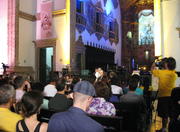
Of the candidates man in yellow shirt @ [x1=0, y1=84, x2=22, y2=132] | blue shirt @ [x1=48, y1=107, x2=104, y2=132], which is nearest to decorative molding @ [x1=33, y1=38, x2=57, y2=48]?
man in yellow shirt @ [x1=0, y1=84, x2=22, y2=132]

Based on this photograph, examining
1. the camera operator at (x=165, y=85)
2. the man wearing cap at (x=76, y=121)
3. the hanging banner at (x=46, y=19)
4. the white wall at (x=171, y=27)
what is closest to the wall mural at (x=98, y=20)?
the hanging banner at (x=46, y=19)

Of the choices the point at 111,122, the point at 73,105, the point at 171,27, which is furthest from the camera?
the point at 171,27

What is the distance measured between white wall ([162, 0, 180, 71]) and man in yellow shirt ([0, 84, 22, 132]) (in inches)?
381

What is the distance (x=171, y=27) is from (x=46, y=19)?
8.89 meters

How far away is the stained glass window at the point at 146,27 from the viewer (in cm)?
2571

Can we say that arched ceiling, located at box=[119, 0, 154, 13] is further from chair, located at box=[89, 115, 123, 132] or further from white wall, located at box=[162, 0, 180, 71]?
chair, located at box=[89, 115, 123, 132]

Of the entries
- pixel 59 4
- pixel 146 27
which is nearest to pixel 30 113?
pixel 59 4

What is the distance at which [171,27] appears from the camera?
11.2 m

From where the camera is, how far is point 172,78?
15.3 ft

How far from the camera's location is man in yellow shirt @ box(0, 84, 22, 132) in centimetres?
262

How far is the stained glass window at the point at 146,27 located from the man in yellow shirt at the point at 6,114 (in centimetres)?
2428

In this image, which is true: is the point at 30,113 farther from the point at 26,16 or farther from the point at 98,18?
the point at 98,18

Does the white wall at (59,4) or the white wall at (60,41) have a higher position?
the white wall at (59,4)

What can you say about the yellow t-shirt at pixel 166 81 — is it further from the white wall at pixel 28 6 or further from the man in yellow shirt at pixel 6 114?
the white wall at pixel 28 6
